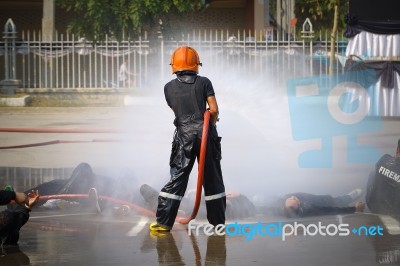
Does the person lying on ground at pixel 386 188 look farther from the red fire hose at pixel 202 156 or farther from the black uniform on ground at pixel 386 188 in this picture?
the red fire hose at pixel 202 156

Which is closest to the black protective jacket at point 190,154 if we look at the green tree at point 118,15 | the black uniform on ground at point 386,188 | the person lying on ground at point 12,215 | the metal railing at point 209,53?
the person lying on ground at point 12,215

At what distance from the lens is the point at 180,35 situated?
27281 mm

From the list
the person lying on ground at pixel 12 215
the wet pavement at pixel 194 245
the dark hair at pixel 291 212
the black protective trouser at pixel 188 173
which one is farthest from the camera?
the dark hair at pixel 291 212

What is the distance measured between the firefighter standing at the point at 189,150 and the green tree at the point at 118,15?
17.5 m

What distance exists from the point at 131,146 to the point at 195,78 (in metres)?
5.61

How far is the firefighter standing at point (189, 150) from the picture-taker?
7578 mm

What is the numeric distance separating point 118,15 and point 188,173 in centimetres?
1808

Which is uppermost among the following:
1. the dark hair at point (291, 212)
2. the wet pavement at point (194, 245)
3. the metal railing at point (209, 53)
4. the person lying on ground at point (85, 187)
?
the metal railing at point (209, 53)

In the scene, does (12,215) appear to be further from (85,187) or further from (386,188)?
(386,188)

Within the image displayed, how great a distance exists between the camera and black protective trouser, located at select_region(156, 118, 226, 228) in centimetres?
757

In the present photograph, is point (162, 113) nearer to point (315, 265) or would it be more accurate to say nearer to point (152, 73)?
point (315, 265)

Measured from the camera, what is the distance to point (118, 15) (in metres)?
25.2

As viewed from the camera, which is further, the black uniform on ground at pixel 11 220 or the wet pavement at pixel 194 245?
the black uniform on ground at pixel 11 220

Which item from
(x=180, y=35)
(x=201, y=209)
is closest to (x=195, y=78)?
(x=201, y=209)
